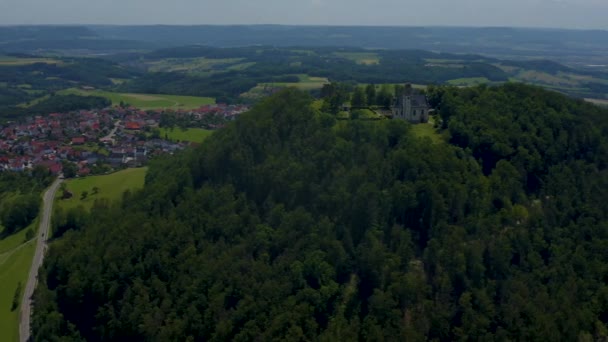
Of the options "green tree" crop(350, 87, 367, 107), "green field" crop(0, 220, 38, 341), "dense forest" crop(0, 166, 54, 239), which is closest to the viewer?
"green field" crop(0, 220, 38, 341)

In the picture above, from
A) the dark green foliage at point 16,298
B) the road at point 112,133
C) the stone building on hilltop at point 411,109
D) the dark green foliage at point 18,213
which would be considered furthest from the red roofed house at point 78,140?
the stone building on hilltop at point 411,109

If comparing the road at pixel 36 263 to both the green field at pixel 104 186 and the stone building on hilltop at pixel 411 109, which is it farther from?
the stone building on hilltop at pixel 411 109

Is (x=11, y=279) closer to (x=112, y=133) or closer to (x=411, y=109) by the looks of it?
(x=411, y=109)

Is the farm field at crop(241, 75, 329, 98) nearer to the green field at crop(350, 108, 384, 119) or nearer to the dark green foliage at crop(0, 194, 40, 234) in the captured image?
the green field at crop(350, 108, 384, 119)

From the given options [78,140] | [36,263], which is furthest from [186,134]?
[36,263]

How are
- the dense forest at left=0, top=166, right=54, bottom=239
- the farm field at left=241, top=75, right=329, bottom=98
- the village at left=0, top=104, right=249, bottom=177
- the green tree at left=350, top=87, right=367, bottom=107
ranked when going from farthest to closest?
the farm field at left=241, top=75, right=329, bottom=98
the village at left=0, top=104, right=249, bottom=177
the green tree at left=350, top=87, right=367, bottom=107
the dense forest at left=0, top=166, right=54, bottom=239

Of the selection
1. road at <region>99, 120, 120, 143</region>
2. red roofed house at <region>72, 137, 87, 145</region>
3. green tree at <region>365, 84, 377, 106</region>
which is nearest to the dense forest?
red roofed house at <region>72, 137, 87, 145</region>
